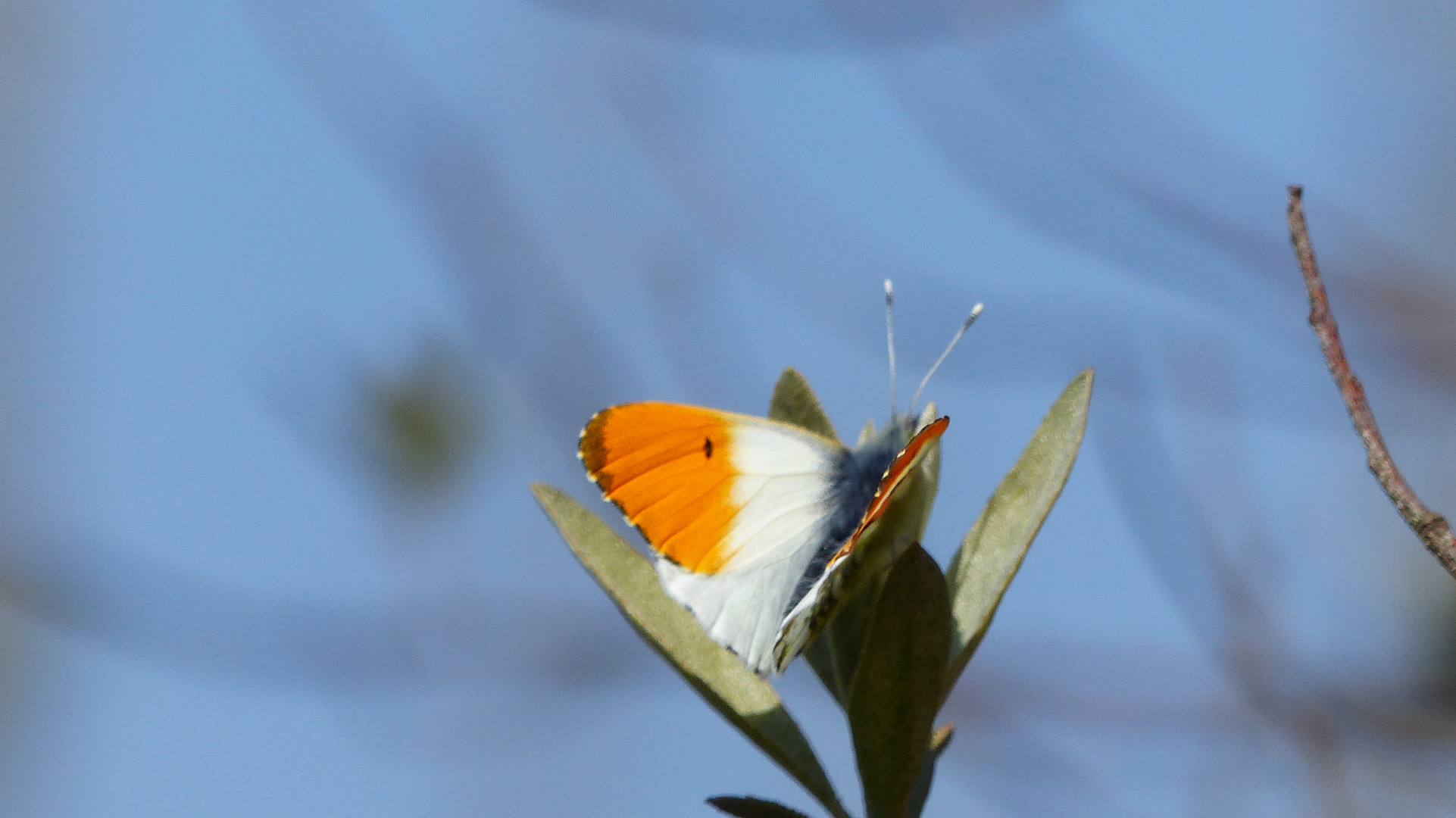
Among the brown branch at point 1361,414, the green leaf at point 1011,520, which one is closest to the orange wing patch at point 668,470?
the green leaf at point 1011,520

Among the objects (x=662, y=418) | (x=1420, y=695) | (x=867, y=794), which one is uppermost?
(x=1420, y=695)

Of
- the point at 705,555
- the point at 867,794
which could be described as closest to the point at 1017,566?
the point at 867,794

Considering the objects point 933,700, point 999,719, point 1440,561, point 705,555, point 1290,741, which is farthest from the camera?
point 999,719

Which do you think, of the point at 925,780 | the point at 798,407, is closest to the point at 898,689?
the point at 925,780

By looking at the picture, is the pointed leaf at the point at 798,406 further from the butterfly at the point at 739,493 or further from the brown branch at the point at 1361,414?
the brown branch at the point at 1361,414

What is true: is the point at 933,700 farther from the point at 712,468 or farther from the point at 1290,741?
the point at 1290,741

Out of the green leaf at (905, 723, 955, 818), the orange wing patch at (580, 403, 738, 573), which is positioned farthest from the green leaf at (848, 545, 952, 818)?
the orange wing patch at (580, 403, 738, 573)

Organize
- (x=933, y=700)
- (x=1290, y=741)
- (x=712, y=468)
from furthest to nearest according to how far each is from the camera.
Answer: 1. (x=1290, y=741)
2. (x=712, y=468)
3. (x=933, y=700)
